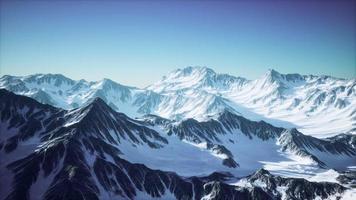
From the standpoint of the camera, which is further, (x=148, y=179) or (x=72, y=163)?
(x=148, y=179)

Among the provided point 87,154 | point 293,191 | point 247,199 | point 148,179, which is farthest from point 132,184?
point 293,191

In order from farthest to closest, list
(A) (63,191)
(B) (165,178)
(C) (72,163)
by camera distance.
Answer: (B) (165,178) < (C) (72,163) < (A) (63,191)

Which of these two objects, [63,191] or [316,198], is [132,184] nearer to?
[63,191]

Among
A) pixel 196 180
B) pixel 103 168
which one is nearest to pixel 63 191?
pixel 103 168

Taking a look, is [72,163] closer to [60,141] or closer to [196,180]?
[60,141]

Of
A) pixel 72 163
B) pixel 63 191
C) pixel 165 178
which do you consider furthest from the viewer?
pixel 165 178

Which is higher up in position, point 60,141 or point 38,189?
point 60,141

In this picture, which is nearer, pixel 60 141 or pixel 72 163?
pixel 72 163

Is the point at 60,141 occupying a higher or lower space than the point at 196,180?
higher

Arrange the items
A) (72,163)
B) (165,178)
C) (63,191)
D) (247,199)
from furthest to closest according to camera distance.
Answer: (165,178) → (247,199) → (72,163) → (63,191)
